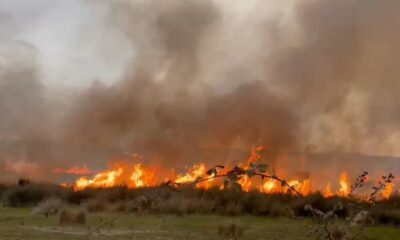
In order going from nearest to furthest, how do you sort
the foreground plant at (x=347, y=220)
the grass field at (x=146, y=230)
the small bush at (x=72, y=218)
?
the foreground plant at (x=347, y=220)
the grass field at (x=146, y=230)
the small bush at (x=72, y=218)

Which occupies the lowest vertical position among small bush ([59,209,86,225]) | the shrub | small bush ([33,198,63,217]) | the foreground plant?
the foreground plant

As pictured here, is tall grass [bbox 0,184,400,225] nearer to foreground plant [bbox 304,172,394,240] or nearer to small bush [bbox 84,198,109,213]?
small bush [bbox 84,198,109,213]

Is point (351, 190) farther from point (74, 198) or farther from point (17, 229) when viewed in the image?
point (74, 198)

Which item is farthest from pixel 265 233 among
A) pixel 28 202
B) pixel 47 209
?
pixel 28 202

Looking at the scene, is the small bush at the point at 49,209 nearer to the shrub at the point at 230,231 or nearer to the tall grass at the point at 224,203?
the tall grass at the point at 224,203

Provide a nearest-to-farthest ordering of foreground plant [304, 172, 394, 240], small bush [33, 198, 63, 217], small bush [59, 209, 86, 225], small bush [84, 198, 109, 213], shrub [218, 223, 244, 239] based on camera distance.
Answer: foreground plant [304, 172, 394, 240], shrub [218, 223, 244, 239], small bush [59, 209, 86, 225], small bush [33, 198, 63, 217], small bush [84, 198, 109, 213]

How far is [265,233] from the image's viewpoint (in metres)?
24.9

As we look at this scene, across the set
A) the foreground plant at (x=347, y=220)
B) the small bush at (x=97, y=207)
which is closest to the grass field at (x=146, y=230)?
the small bush at (x=97, y=207)

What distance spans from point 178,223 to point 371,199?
25.7 metres

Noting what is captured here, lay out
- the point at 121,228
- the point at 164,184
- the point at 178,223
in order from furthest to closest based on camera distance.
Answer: the point at 178,223 → the point at 121,228 → the point at 164,184

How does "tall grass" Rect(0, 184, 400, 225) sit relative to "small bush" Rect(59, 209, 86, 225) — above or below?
above

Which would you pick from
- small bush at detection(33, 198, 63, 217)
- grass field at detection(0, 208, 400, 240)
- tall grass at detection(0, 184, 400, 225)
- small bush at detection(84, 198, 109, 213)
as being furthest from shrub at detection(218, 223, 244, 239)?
small bush at detection(84, 198, 109, 213)

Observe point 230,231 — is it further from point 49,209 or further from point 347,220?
point 347,220

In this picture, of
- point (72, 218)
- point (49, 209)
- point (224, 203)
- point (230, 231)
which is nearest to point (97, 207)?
point (49, 209)
